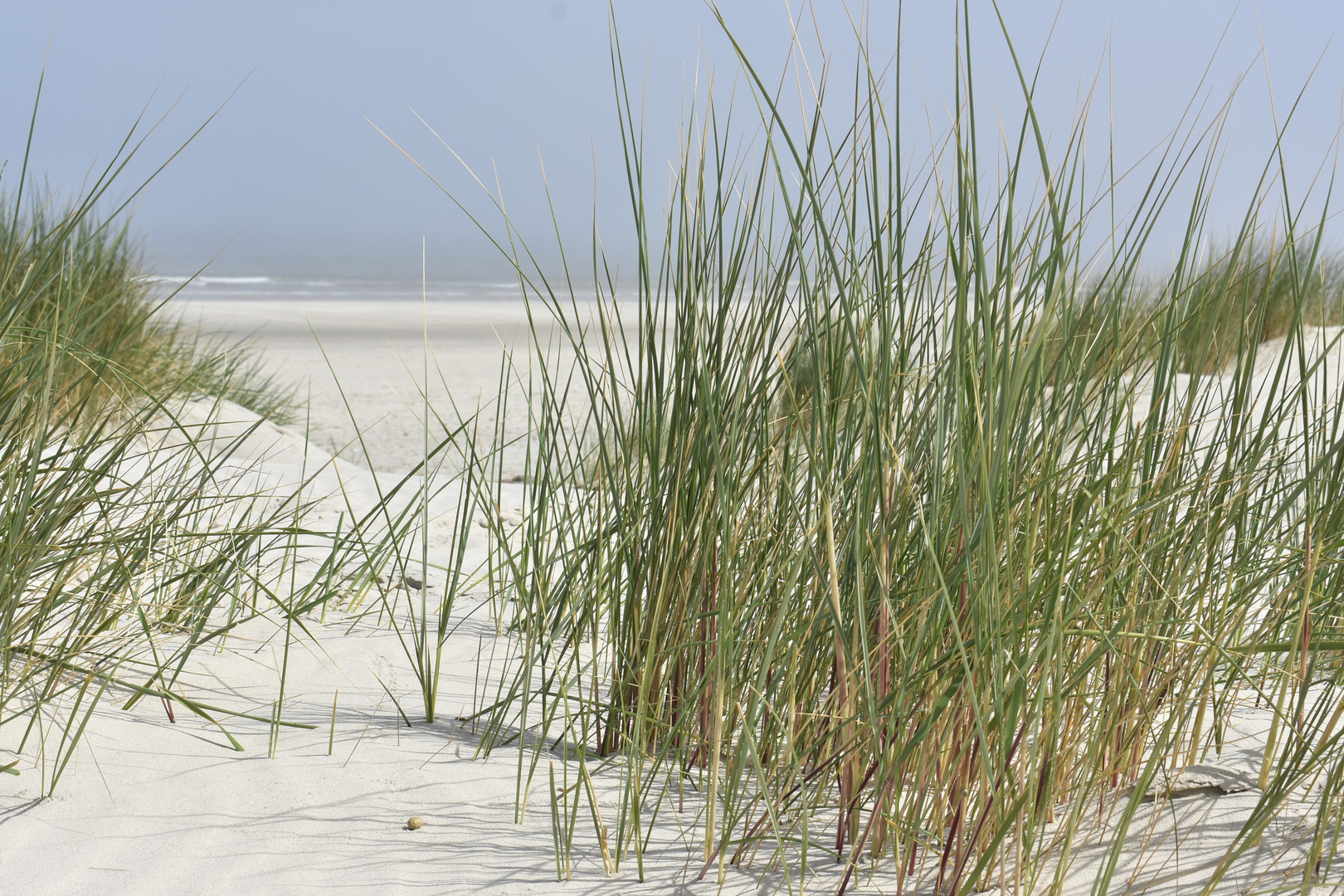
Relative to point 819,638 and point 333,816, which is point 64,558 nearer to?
point 333,816

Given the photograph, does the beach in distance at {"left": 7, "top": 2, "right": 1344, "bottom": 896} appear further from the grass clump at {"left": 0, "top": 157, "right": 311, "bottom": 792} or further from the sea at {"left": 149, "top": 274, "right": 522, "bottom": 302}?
the sea at {"left": 149, "top": 274, "right": 522, "bottom": 302}

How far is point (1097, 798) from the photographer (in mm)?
1120

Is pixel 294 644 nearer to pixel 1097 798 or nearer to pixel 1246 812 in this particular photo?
pixel 1097 798

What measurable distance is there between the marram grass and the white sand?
0.13ft

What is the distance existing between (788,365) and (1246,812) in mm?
764

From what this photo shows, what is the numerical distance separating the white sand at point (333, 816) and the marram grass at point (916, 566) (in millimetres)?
40

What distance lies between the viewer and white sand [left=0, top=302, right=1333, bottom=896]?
3.14ft

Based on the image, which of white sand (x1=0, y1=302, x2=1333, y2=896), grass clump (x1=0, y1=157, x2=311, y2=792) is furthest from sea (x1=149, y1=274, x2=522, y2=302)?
white sand (x1=0, y1=302, x2=1333, y2=896)

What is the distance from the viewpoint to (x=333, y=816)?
108cm

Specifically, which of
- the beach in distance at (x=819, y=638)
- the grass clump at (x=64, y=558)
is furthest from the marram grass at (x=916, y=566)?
the grass clump at (x=64, y=558)

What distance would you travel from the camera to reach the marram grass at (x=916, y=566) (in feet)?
2.78

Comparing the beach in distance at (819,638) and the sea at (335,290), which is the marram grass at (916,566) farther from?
the sea at (335,290)

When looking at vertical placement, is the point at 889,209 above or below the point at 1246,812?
above

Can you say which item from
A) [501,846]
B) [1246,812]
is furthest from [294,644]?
[1246,812]
